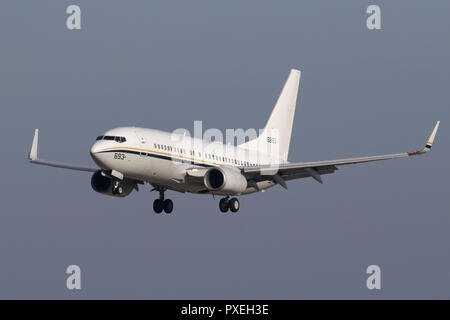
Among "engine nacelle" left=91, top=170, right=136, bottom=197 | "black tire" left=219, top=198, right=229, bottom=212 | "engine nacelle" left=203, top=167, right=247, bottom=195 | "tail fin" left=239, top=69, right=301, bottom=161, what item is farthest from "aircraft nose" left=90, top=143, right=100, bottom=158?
"tail fin" left=239, top=69, right=301, bottom=161

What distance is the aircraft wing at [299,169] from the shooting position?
270 feet

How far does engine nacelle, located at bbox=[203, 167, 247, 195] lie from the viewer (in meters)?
81.9

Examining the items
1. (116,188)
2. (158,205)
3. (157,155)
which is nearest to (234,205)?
(158,205)

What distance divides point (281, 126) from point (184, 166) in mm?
17923

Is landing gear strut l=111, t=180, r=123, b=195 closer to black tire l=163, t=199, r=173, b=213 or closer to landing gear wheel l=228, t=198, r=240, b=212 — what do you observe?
black tire l=163, t=199, r=173, b=213

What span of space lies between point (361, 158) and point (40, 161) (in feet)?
80.0

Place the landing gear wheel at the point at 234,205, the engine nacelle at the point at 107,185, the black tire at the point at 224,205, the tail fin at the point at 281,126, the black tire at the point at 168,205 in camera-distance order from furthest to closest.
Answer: the tail fin at the point at 281,126, the black tire at the point at 168,205, the black tire at the point at 224,205, the landing gear wheel at the point at 234,205, the engine nacelle at the point at 107,185

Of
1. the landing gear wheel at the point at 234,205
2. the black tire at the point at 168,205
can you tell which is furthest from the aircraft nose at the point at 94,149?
the landing gear wheel at the point at 234,205

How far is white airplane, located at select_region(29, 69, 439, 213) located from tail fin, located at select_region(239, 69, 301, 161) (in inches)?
38.5

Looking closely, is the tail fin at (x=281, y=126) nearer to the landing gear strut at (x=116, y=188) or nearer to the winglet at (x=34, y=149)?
the landing gear strut at (x=116, y=188)
